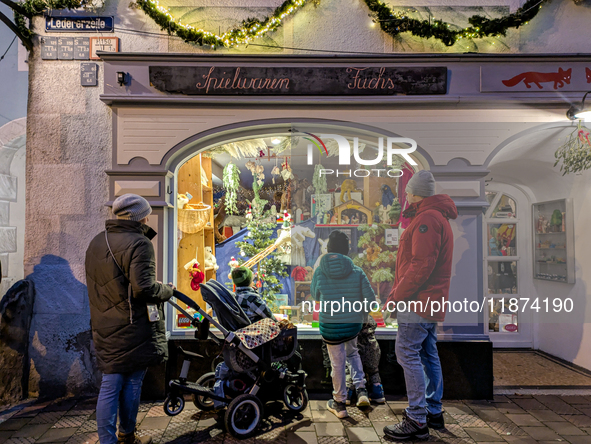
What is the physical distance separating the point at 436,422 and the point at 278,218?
117 inches

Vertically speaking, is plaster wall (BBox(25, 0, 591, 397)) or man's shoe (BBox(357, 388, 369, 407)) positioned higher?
plaster wall (BBox(25, 0, 591, 397))

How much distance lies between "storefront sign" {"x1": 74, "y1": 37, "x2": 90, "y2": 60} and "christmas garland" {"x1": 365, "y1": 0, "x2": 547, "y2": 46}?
3.34m

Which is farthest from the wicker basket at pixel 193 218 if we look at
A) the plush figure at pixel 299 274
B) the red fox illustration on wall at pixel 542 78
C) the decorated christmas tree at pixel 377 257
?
the red fox illustration on wall at pixel 542 78

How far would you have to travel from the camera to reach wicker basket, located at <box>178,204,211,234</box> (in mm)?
4863

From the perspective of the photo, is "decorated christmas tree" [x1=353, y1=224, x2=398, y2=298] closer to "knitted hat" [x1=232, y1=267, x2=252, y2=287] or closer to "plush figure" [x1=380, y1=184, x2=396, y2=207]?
"plush figure" [x1=380, y1=184, x2=396, y2=207]

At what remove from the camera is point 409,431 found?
332 centimetres

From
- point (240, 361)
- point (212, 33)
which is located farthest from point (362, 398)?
point (212, 33)

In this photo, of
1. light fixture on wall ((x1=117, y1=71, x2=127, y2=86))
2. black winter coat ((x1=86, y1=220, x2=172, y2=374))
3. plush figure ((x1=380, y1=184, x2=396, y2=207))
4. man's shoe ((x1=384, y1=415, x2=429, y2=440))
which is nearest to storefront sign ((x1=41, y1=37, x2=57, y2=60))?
light fixture on wall ((x1=117, y1=71, x2=127, y2=86))

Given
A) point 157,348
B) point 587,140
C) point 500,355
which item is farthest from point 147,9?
point 500,355

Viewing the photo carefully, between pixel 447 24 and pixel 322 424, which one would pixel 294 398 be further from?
pixel 447 24

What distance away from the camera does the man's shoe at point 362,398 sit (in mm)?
3816

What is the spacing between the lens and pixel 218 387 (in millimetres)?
3449

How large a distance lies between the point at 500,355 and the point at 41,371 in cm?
617

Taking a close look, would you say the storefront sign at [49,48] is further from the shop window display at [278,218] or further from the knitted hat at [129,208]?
the knitted hat at [129,208]
